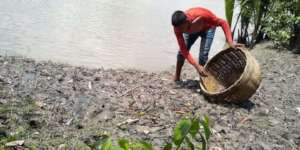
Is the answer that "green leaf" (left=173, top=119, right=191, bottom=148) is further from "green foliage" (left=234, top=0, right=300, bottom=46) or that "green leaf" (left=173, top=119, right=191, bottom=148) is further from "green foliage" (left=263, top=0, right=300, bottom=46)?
"green foliage" (left=263, top=0, right=300, bottom=46)

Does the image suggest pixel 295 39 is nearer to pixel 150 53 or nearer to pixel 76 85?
pixel 150 53

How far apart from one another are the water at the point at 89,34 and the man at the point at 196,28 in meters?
2.80

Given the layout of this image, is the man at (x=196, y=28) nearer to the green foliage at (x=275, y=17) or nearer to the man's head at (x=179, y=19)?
the man's head at (x=179, y=19)

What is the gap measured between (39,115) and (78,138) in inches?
30.7

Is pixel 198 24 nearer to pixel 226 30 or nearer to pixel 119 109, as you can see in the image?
pixel 226 30

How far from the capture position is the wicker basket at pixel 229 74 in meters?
6.01

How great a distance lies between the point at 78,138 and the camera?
441cm

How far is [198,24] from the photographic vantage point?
6.70 meters

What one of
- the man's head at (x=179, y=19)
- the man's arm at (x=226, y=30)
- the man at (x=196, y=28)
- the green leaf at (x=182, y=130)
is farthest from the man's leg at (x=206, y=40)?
the green leaf at (x=182, y=130)

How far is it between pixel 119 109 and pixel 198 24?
6.48 feet

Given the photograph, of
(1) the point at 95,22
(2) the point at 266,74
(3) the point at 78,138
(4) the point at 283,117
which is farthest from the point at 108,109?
(1) the point at 95,22

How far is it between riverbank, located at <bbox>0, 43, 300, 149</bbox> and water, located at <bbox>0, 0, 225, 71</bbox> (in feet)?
5.80

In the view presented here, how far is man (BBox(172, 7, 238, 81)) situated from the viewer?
6.34m

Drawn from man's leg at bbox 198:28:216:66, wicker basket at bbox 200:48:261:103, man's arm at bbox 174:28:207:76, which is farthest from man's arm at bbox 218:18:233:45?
man's arm at bbox 174:28:207:76
